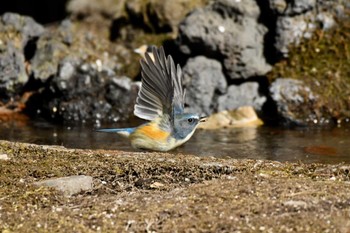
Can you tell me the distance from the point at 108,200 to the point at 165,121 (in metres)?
1.74

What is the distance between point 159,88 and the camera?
19.4 ft

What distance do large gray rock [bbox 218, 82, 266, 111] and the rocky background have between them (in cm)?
1

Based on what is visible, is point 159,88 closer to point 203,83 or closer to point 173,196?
point 173,196

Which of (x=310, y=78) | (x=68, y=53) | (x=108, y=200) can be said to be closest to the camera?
(x=108, y=200)

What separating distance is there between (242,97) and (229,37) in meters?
0.78

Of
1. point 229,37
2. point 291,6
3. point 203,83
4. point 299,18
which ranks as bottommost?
point 203,83

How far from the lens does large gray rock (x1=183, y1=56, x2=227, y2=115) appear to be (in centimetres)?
951

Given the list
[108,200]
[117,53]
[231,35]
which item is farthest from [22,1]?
[108,200]

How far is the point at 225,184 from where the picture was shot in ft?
15.1

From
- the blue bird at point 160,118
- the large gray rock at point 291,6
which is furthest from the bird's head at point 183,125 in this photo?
the large gray rock at point 291,6

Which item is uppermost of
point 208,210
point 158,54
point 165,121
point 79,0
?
point 79,0

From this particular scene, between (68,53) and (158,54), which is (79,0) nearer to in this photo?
(68,53)

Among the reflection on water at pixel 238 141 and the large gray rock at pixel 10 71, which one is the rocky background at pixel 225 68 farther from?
the reflection on water at pixel 238 141

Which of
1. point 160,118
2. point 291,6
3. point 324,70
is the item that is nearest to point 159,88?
point 160,118
